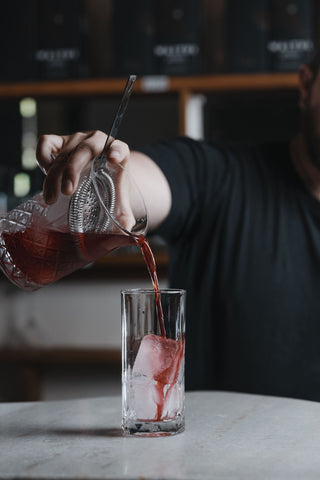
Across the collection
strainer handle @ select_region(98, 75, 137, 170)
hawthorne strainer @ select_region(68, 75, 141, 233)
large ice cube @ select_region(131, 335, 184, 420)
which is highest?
strainer handle @ select_region(98, 75, 137, 170)

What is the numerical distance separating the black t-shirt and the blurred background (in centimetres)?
65

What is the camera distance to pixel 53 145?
898 millimetres

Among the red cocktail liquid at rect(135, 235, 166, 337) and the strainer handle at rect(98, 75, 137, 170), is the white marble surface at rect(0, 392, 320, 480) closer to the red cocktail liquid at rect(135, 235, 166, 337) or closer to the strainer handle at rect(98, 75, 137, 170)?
the red cocktail liquid at rect(135, 235, 166, 337)

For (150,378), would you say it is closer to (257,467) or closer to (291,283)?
(257,467)

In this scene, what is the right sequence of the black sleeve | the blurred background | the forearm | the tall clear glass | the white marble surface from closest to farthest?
1. the white marble surface
2. the tall clear glass
3. the forearm
4. the black sleeve
5. the blurred background

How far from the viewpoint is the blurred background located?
1.98m

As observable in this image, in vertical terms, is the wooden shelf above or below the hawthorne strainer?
above

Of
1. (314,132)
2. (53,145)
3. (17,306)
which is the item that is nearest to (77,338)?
(17,306)

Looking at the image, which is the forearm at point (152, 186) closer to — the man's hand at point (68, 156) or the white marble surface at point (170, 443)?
the man's hand at point (68, 156)

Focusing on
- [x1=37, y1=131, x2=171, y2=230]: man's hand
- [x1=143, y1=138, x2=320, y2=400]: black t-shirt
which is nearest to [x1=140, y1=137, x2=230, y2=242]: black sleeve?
[x1=143, y1=138, x2=320, y2=400]: black t-shirt

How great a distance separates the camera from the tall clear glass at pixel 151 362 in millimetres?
760

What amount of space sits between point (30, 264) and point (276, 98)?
163 centimetres

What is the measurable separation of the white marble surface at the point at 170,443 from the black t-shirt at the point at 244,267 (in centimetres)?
40

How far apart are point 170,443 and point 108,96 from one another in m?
1.66
